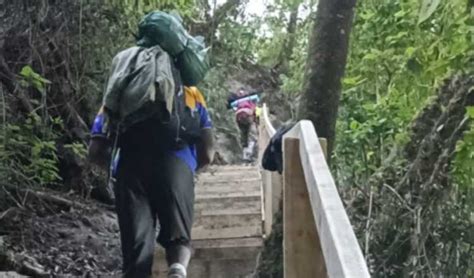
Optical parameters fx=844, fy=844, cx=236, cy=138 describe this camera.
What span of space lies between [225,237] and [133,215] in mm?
2106

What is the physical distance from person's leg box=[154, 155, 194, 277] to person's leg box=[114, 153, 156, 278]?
6cm

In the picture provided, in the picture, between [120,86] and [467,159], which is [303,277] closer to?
[467,159]

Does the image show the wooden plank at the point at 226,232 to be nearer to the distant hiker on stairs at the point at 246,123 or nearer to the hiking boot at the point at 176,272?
the hiking boot at the point at 176,272

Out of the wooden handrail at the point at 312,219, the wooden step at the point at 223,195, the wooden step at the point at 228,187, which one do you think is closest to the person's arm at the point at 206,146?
the wooden handrail at the point at 312,219

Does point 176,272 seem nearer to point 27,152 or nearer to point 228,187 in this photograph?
point 27,152

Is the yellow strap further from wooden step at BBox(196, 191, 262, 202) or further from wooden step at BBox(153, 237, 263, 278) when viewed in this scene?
wooden step at BBox(196, 191, 262, 202)

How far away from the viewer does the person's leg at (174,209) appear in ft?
11.9

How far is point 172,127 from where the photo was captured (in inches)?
140

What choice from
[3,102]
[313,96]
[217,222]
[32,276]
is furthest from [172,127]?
[217,222]

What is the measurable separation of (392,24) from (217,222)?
1.82 metres

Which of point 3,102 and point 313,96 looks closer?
point 313,96

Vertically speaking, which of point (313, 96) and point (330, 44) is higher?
point (330, 44)

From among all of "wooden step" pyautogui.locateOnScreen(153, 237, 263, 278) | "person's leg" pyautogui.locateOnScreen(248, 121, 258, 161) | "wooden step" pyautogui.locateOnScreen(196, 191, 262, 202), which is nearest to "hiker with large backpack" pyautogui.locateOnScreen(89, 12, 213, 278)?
"wooden step" pyautogui.locateOnScreen(153, 237, 263, 278)

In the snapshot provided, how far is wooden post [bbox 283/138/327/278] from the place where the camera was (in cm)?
244
